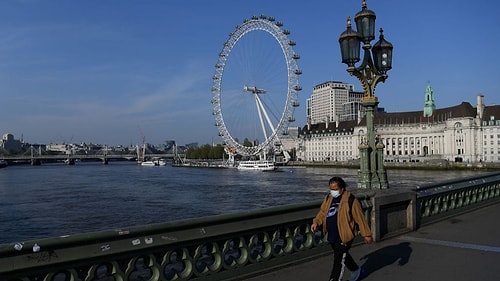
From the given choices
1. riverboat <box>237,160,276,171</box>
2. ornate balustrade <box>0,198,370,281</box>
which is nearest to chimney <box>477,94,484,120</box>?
riverboat <box>237,160,276,171</box>

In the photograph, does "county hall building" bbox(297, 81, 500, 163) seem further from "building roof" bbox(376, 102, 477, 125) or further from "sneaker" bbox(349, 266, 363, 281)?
"sneaker" bbox(349, 266, 363, 281)

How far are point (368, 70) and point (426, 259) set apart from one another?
4.83m

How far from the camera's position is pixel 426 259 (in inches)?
299

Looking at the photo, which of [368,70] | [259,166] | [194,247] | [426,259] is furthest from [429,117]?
[194,247]

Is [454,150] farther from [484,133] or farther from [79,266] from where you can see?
[79,266]

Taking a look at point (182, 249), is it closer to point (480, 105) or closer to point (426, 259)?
point (426, 259)

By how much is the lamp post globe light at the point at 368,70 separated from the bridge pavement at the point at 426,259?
4.77ft

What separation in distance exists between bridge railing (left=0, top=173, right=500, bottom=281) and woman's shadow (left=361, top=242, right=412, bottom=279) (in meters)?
0.56

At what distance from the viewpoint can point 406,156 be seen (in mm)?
159125

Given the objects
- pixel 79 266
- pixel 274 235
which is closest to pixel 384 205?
pixel 274 235

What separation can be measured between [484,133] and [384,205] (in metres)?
142

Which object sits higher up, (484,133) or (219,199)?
(484,133)

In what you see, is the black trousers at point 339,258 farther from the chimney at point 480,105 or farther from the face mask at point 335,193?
the chimney at point 480,105

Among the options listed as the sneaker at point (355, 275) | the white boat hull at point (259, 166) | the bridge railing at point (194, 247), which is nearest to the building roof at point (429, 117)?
the white boat hull at point (259, 166)
